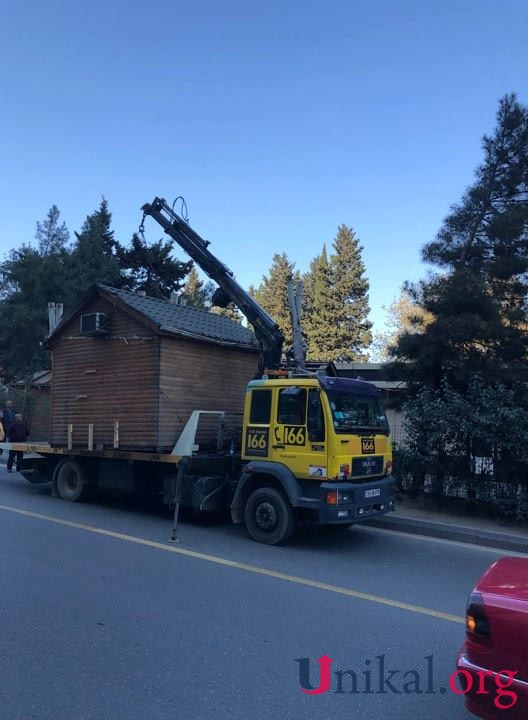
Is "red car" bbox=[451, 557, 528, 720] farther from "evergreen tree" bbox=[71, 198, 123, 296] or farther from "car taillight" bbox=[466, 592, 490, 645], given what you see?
"evergreen tree" bbox=[71, 198, 123, 296]

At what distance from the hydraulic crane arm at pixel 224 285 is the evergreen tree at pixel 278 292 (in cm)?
3524

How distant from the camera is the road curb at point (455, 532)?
8078 mm

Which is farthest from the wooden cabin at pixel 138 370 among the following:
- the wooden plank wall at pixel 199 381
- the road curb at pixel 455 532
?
the road curb at pixel 455 532

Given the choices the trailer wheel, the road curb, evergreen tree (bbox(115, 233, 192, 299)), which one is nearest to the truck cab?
the road curb

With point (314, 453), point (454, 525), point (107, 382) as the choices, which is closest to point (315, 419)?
point (314, 453)

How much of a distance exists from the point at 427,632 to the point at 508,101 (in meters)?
10.4

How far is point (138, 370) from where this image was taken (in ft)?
33.7

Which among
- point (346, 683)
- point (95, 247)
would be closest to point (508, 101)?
point (346, 683)

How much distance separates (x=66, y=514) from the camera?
979 cm

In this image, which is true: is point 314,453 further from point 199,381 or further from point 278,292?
point 278,292

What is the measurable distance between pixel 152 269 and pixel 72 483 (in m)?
22.7

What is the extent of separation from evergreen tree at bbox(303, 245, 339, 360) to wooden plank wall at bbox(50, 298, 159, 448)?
112 feet

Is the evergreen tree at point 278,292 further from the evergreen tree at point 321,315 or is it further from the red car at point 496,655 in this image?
the red car at point 496,655
